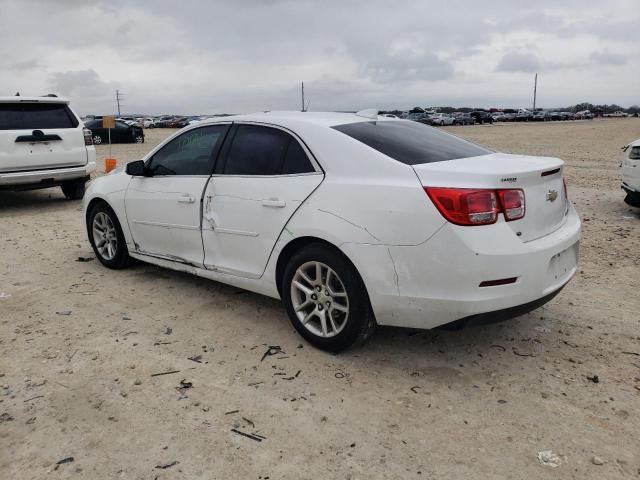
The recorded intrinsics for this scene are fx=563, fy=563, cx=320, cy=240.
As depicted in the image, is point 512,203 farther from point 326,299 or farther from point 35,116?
point 35,116

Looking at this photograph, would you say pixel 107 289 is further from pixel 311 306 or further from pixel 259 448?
pixel 259 448

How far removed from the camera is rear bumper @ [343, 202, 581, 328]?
307 centimetres

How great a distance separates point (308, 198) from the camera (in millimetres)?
3627

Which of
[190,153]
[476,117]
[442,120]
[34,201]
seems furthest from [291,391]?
[476,117]

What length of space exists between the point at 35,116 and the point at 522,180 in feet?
26.6

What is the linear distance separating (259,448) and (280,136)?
7.11ft

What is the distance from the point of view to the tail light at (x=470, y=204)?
3.06 meters

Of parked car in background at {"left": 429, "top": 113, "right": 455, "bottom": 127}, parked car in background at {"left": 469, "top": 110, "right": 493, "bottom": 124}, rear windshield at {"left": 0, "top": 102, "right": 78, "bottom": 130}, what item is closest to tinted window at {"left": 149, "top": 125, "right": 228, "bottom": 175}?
rear windshield at {"left": 0, "top": 102, "right": 78, "bottom": 130}

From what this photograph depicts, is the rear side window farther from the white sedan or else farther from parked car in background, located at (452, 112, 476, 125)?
parked car in background, located at (452, 112, 476, 125)

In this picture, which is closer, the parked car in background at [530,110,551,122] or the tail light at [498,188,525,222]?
the tail light at [498,188,525,222]

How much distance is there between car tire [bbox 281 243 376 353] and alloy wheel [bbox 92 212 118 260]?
2.49m

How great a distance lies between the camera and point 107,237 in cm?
567

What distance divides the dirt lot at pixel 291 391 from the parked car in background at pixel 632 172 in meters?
3.00

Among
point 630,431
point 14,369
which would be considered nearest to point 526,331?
point 630,431
